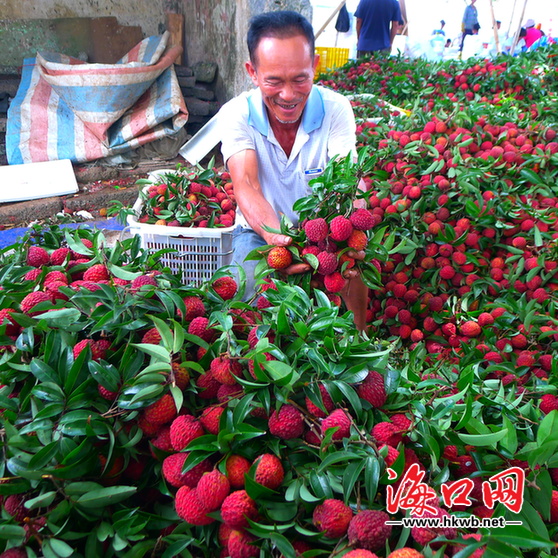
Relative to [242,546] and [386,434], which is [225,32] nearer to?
[386,434]

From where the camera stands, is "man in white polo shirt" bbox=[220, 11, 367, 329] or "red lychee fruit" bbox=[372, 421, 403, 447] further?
"man in white polo shirt" bbox=[220, 11, 367, 329]

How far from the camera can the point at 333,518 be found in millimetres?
700

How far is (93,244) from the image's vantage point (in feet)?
4.00

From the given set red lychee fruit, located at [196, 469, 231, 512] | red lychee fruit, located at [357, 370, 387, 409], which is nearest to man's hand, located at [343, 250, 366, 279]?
red lychee fruit, located at [357, 370, 387, 409]

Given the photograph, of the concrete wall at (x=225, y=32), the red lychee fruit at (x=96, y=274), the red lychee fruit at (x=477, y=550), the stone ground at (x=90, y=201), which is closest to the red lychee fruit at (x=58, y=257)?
the red lychee fruit at (x=96, y=274)

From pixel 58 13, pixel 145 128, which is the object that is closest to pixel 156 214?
pixel 145 128

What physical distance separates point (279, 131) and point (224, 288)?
106 centimetres

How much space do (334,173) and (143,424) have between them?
0.90m

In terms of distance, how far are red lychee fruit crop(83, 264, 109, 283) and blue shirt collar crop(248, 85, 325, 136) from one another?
1036 millimetres

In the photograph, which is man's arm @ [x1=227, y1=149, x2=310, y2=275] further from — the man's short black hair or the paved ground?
the paved ground

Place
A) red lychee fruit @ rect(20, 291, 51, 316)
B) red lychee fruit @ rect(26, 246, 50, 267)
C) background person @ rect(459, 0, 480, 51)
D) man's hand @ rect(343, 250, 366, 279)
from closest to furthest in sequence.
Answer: red lychee fruit @ rect(20, 291, 51, 316) < red lychee fruit @ rect(26, 246, 50, 267) < man's hand @ rect(343, 250, 366, 279) < background person @ rect(459, 0, 480, 51)

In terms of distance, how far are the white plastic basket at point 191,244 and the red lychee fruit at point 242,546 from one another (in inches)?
51.3

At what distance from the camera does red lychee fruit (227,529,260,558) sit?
721mm

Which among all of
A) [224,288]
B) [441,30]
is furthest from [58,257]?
[441,30]
